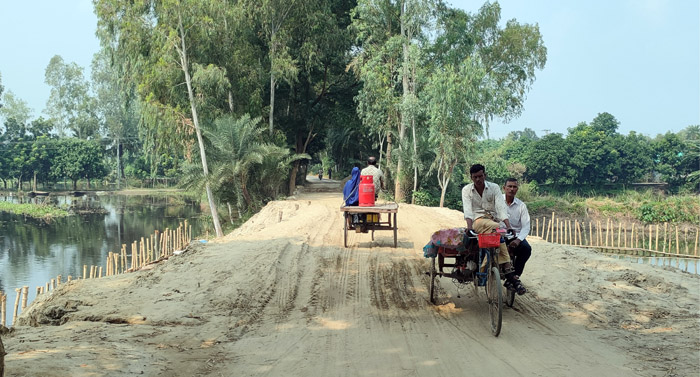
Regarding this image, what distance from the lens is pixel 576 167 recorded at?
1850 inches

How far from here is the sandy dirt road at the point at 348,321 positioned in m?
5.14

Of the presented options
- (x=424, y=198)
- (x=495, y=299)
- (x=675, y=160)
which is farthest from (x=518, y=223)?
(x=675, y=160)

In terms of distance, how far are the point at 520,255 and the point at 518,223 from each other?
0.42 m

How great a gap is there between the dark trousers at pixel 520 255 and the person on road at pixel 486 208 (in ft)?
1.13

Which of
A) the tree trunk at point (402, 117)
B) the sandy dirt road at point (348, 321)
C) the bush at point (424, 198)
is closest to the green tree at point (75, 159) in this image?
the tree trunk at point (402, 117)

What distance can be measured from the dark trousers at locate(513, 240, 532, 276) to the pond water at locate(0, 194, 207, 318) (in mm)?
17888

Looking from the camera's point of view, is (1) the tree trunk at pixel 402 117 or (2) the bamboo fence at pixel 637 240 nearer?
(2) the bamboo fence at pixel 637 240

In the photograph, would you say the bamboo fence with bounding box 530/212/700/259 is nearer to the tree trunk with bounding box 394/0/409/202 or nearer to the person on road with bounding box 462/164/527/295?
the tree trunk with bounding box 394/0/409/202

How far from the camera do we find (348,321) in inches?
267

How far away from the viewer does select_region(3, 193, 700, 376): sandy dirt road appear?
5.14 meters

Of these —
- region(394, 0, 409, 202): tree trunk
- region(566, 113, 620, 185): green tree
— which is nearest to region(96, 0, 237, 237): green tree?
region(394, 0, 409, 202): tree trunk

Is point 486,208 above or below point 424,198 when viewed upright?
above

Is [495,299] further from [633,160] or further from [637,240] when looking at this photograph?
[633,160]

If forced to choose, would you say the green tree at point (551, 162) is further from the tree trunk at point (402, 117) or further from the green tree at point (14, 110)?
the green tree at point (14, 110)
